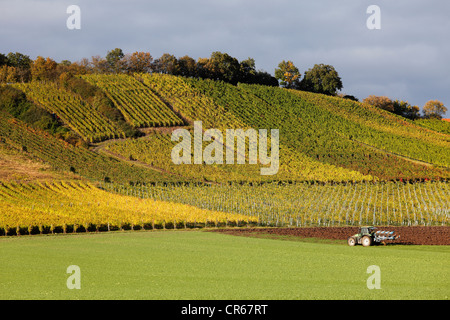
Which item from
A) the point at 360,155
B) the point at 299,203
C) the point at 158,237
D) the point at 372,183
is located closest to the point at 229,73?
the point at 360,155

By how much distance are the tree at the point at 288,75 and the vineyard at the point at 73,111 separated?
61.8 metres

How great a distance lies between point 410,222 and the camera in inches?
1722

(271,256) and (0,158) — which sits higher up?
(0,158)

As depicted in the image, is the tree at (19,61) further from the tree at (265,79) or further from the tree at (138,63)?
the tree at (265,79)

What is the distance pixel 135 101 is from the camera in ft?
320

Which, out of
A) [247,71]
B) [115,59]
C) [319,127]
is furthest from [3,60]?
[319,127]

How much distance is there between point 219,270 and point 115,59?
122 metres

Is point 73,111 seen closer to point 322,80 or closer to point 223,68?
point 223,68

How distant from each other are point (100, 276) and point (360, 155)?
222ft

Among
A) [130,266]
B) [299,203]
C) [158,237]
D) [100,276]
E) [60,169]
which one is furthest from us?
[60,169]

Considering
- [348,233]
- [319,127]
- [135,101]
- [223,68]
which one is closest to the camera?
[348,233]

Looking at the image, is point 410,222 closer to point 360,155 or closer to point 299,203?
point 299,203

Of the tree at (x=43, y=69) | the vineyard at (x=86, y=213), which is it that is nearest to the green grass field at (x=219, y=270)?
the vineyard at (x=86, y=213)

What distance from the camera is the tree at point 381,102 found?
13331cm
